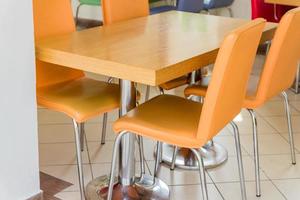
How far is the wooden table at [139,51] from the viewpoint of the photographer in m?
1.63

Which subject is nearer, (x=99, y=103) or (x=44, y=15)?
(x=99, y=103)

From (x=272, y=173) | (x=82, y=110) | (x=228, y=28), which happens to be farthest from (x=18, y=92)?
(x=272, y=173)

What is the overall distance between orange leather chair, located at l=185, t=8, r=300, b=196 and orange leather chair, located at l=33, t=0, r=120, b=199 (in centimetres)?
47

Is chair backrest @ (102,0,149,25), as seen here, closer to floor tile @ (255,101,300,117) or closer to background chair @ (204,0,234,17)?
floor tile @ (255,101,300,117)

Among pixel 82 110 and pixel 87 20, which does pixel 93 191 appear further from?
pixel 87 20

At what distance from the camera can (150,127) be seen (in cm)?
177

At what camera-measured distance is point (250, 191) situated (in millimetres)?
2287

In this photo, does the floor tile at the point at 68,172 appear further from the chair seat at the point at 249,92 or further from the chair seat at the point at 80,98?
the chair seat at the point at 249,92

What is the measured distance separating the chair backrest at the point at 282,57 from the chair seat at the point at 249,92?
0.02 metres

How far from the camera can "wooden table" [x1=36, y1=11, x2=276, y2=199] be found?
163cm

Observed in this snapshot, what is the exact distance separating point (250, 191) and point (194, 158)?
375mm

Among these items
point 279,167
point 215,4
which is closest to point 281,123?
point 279,167

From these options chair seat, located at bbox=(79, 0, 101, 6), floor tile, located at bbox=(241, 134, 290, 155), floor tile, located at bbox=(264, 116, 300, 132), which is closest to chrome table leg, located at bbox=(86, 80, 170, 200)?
floor tile, located at bbox=(241, 134, 290, 155)

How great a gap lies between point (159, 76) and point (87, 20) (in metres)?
4.35
